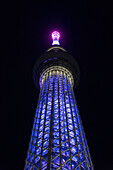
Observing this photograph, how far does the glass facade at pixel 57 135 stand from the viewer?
13.9 m

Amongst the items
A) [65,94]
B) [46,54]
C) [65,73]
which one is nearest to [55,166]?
[65,94]

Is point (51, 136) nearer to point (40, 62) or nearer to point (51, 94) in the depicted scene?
point (51, 94)

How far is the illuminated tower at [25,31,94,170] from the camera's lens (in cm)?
1414

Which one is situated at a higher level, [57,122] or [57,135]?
[57,122]

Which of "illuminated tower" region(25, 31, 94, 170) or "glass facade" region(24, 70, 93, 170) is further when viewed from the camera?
"illuminated tower" region(25, 31, 94, 170)

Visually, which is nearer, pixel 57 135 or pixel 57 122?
pixel 57 135

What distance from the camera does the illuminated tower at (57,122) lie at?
557 inches

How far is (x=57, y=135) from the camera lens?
16.5 metres

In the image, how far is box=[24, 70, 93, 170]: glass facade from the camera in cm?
1391

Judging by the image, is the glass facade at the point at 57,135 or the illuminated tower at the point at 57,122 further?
the illuminated tower at the point at 57,122

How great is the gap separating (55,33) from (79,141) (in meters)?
20.7

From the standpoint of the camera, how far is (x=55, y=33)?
3122 cm

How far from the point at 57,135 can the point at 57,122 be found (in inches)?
73.1

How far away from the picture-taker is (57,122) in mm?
18125
